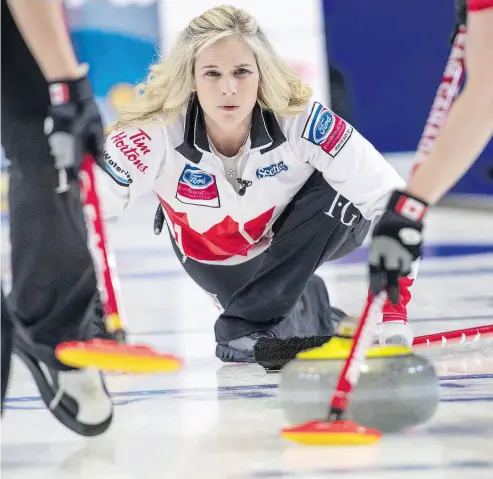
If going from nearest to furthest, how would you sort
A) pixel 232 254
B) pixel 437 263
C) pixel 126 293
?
1. pixel 232 254
2. pixel 126 293
3. pixel 437 263

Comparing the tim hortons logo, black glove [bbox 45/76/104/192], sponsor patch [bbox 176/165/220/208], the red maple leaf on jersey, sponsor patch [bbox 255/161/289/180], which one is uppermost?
black glove [bbox 45/76/104/192]

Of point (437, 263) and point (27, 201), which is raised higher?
point (27, 201)

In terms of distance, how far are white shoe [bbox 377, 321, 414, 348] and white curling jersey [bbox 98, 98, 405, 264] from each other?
29 centimetres

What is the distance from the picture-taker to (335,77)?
776 centimetres

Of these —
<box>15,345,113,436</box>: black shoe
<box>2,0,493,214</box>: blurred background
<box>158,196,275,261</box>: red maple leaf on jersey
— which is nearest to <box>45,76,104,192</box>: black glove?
<box>15,345,113,436</box>: black shoe

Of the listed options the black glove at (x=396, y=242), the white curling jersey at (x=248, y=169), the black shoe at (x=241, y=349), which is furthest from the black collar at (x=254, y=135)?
the black glove at (x=396, y=242)

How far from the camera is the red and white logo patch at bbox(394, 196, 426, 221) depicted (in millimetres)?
1800

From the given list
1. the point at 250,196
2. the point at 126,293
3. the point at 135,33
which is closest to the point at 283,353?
the point at 250,196

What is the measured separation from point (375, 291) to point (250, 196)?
1.00m

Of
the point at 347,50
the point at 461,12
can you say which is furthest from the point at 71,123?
the point at 347,50

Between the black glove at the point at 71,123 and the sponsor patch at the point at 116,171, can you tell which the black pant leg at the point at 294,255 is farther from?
the black glove at the point at 71,123

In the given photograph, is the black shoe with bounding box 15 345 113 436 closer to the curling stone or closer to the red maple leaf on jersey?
the curling stone

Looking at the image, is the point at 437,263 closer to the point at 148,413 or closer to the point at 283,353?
the point at 283,353

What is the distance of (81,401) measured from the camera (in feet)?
6.52
